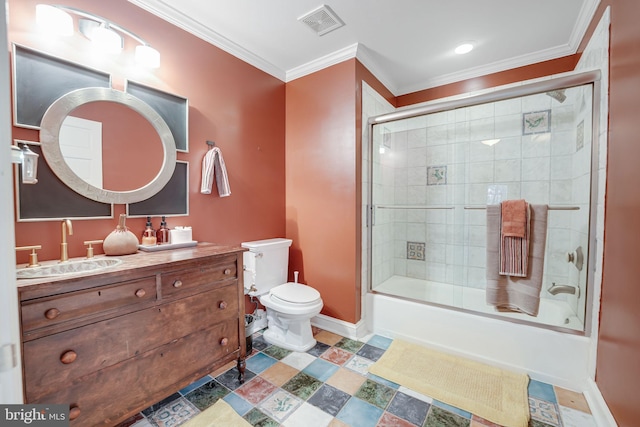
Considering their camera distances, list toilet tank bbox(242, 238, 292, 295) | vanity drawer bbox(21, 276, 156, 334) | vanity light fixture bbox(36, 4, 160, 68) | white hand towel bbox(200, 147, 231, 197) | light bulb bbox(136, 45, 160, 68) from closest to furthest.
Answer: vanity drawer bbox(21, 276, 156, 334) < vanity light fixture bbox(36, 4, 160, 68) < light bulb bbox(136, 45, 160, 68) < white hand towel bbox(200, 147, 231, 197) < toilet tank bbox(242, 238, 292, 295)

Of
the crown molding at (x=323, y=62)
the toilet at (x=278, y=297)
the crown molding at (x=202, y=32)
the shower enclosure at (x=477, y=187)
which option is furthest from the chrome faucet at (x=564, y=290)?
the crown molding at (x=202, y=32)

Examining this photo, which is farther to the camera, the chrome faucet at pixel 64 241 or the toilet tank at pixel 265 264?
the toilet tank at pixel 265 264

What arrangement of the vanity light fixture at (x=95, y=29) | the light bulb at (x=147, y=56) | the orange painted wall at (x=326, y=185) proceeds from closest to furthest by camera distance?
the vanity light fixture at (x=95, y=29) < the light bulb at (x=147, y=56) < the orange painted wall at (x=326, y=185)

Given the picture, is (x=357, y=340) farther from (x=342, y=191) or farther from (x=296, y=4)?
(x=296, y=4)

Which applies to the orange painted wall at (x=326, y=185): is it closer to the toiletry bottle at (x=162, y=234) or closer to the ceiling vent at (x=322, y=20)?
the ceiling vent at (x=322, y=20)

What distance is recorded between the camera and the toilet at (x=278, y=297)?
207 cm

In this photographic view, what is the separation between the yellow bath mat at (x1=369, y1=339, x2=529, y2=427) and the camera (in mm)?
1493

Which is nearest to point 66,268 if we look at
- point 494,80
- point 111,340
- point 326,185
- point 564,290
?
point 111,340

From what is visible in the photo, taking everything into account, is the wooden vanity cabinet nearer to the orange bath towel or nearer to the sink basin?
the sink basin

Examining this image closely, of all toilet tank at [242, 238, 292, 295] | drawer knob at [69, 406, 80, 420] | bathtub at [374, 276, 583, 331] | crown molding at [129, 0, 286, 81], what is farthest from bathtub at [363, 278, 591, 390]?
crown molding at [129, 0, 286, 81]

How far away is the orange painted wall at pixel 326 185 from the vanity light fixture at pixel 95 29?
1.30 m

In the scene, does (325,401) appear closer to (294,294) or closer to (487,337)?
(294,294)

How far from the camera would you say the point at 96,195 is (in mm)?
1509

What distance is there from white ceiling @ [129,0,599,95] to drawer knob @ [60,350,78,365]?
2017mm
